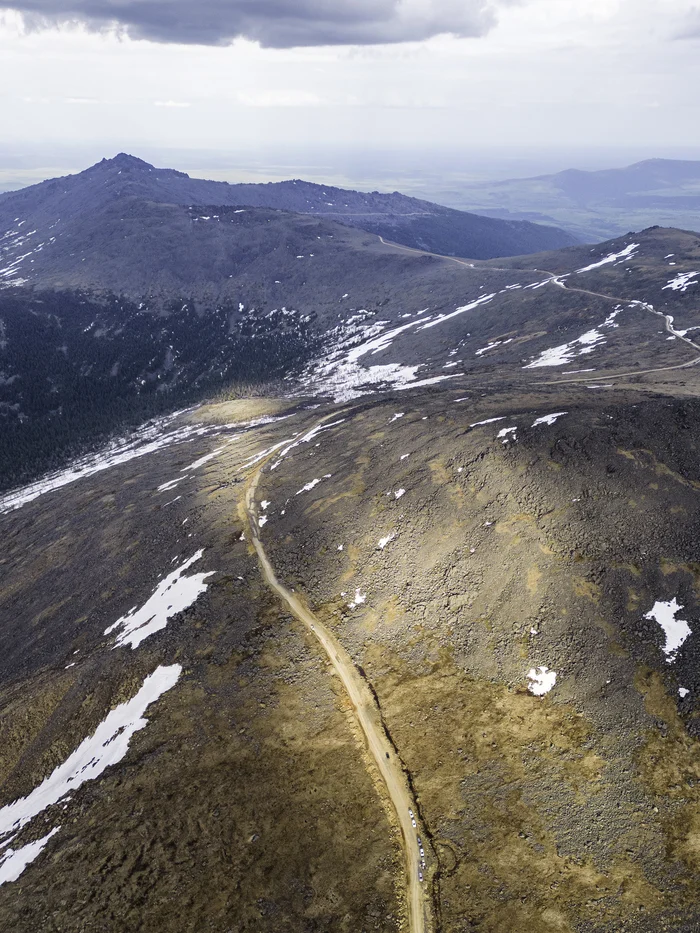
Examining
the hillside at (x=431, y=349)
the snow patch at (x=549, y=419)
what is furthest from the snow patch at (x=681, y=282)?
the snow patch at (x=549, y=419)

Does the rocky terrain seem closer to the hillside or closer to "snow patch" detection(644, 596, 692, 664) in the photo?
"snow patch" detection(644, 596, 692, 664)

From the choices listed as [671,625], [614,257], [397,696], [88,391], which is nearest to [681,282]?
[614,257]

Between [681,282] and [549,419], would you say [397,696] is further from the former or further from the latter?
[681,282]

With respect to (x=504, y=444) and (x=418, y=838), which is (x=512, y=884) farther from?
(x=504, y=444)

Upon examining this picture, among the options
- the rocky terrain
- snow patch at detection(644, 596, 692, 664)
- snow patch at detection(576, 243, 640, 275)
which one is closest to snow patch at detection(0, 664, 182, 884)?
the rocky terrain

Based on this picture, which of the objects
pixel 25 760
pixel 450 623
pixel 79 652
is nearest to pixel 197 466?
pixel 79 652
